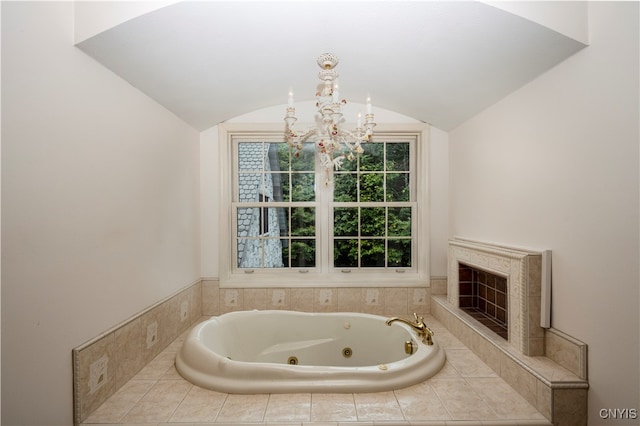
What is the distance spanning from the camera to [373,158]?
309cm

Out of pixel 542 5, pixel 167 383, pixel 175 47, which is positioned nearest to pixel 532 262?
pixel 542 5

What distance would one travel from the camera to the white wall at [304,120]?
9.65 feet

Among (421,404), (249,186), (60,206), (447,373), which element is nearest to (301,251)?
(249,186)

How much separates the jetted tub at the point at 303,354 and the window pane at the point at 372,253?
65cm

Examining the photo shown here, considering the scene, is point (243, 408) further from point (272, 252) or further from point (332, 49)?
point (332, 49)

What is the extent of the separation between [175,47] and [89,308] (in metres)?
1.41

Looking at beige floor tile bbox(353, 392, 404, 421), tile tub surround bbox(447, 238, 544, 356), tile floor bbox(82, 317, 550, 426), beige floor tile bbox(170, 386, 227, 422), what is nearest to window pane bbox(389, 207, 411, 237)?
tile tub surround bbox(447, 238, 544, 356)

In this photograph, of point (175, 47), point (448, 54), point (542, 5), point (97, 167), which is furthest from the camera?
point (448, 54)

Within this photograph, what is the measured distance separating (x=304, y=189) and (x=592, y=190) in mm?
2151

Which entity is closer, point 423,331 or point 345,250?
point 423,331

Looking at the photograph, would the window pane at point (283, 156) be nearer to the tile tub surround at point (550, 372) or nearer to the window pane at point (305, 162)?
the window pane at point (305, 162)

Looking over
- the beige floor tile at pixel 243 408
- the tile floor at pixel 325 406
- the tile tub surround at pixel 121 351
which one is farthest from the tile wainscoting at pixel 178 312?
the beige floor tile at pixel 243 408

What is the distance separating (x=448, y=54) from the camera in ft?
6.01

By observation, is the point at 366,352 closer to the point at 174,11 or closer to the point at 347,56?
the point at 347,56
